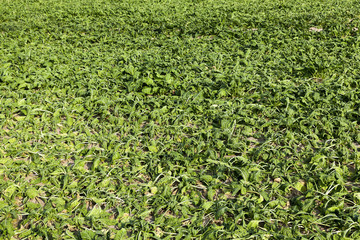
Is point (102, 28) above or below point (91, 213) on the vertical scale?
above

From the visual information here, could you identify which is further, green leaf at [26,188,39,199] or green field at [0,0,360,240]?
green leaf at [26,188,39,199]

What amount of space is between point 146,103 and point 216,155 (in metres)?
1.64

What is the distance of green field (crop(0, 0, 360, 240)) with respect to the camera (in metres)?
2.86

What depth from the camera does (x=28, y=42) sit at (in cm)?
759

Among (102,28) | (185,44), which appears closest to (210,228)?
(185,44)

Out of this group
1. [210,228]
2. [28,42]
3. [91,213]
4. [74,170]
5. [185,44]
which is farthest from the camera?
[28,42]

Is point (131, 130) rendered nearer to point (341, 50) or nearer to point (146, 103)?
point (146, 103)

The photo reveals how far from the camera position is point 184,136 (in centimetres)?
395

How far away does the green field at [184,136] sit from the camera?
2.86 metres

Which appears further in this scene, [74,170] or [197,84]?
[197,84]

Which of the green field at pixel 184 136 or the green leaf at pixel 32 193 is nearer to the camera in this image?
the green field at pixel 184 136

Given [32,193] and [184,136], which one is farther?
[184,136]

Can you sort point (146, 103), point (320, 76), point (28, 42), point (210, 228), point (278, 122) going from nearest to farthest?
1. point (210, 228)
2. point (278, 122)
3. point (146, 103)
4. point (320, 76)
5. point (28, 42)

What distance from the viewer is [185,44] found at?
6711 mm
